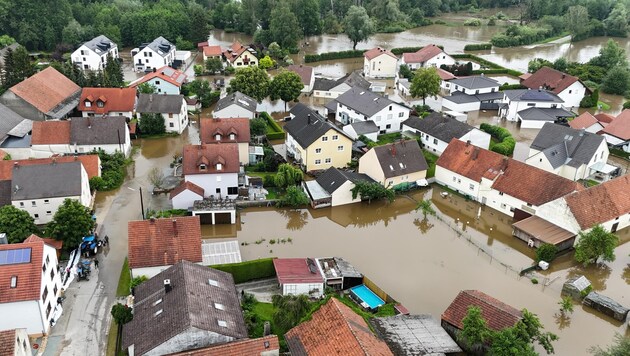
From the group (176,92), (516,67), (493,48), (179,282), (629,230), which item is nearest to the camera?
(179,282)

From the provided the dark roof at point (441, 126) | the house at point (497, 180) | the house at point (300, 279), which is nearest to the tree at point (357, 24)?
the dark roof at point (441, 126)

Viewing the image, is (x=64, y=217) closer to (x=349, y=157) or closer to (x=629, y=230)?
(x=349, y=157)

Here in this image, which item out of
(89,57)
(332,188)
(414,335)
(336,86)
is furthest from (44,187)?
(89,57)

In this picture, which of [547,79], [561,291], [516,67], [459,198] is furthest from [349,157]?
A: [516,67]

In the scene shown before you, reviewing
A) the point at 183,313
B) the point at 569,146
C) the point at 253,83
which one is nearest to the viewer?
the point at 183,313

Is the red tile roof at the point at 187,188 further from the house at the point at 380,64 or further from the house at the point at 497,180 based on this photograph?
the house at the point at 380,64

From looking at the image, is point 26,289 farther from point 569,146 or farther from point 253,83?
point 569,146
